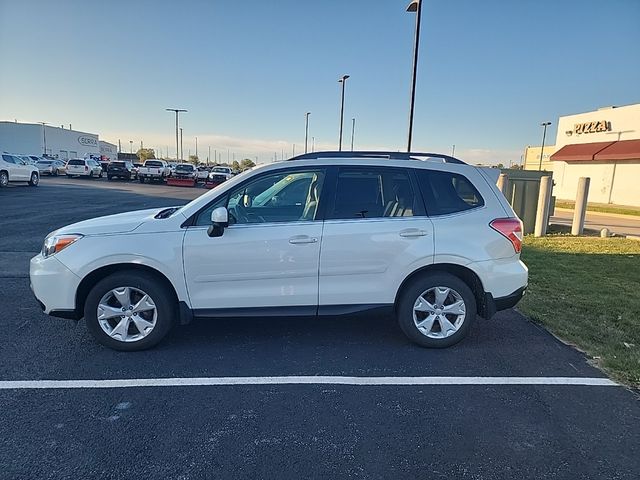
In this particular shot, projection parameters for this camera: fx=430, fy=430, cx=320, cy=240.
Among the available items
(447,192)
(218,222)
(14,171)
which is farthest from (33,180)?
(447,192)

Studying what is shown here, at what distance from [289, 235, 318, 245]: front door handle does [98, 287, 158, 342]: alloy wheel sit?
1.36 metres

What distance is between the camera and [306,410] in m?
3.07

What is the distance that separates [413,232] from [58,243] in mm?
3204

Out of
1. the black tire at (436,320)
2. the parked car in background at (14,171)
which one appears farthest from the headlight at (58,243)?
the parked car in background at (14,171)

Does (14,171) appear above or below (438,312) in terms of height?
above

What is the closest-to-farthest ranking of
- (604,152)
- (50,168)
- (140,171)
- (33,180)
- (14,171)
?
1. (14,171)
2. (33,180)
3. (604,152)
4. (140,171)
5. (50,168)

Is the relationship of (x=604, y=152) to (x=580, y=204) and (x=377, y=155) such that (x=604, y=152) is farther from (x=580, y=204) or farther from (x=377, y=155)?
(x=377, y=155)

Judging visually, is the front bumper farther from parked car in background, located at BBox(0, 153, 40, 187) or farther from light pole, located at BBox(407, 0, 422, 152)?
parked car in background, located at BBox(0, 153, 40, 187)

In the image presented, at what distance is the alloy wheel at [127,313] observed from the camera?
3.84m

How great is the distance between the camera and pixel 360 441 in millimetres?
2730

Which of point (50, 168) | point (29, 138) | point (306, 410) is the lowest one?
point (306, 410)

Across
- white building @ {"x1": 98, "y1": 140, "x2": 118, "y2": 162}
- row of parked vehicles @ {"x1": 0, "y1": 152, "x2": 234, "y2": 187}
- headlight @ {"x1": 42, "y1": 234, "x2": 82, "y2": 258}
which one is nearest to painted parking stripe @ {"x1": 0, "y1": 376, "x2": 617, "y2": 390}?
headlight @ {"x1": 42, "y1": 234, "x2": 82, "y2": 258}

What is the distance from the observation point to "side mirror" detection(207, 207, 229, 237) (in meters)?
3.63

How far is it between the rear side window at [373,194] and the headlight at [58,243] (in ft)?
7.60
